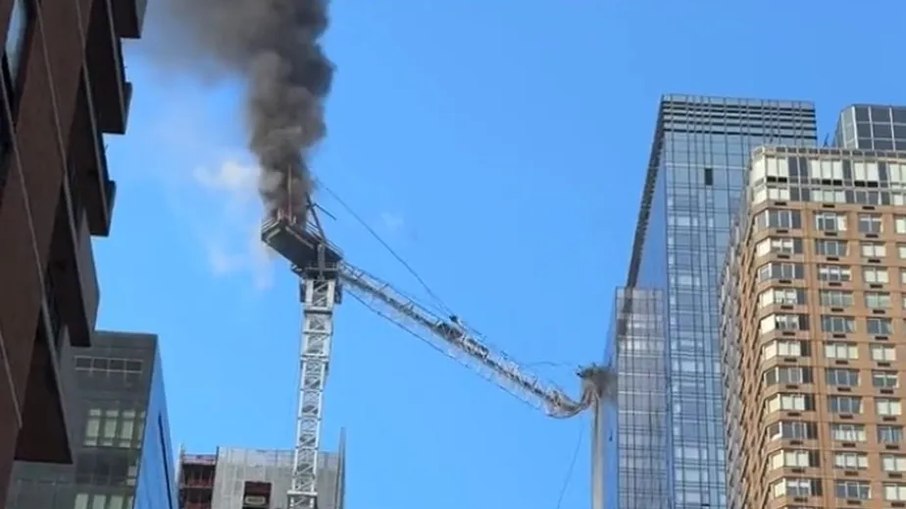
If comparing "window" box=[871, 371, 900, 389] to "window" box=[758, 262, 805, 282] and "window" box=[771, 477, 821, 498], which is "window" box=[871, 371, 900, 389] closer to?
"window" box=[771, 477, 821, 498]

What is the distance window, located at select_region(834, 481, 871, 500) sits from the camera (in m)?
93.0

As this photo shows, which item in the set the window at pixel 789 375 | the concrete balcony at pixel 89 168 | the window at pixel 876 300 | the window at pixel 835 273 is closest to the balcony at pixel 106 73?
the concrete balcony at pixel 89 168

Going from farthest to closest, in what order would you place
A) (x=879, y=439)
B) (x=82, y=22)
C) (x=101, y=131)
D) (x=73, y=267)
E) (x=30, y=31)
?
(x=879, y=439) < (x=101, y=131) < (x=73, y=267) < (x=82, y=22) < (x=30, y=31)

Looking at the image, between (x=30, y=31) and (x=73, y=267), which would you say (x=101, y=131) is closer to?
(x=73, y=267)

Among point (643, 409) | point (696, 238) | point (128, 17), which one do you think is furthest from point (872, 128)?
point (128, 17)

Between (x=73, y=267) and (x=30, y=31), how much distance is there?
24.3ft

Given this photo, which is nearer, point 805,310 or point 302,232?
point 805,310

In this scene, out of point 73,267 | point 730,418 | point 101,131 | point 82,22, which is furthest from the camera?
point 730,418

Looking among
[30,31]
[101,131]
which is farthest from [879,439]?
[30,31]

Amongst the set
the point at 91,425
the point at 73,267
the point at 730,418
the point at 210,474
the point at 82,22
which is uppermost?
the point at 210,474

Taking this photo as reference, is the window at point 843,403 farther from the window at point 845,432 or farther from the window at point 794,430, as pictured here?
the window at point 794,430

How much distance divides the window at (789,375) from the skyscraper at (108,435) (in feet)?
104

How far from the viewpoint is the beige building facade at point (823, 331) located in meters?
93.5

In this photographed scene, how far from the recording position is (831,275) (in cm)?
9725
